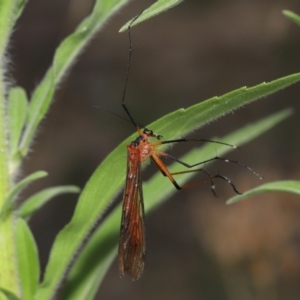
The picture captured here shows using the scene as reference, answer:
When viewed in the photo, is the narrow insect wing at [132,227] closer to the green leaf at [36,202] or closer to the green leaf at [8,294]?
the green leaf at [36,202]

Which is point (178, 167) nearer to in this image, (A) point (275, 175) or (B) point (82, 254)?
(B) point (82, 254)

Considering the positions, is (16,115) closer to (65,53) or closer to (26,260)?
(65,53)

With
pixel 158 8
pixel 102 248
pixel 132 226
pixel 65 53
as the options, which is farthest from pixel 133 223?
pixel 158 8

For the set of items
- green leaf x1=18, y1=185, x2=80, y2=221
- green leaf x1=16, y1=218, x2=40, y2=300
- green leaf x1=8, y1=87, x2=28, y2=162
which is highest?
green leaf x1=8, y1=87, x2=28, y2=162

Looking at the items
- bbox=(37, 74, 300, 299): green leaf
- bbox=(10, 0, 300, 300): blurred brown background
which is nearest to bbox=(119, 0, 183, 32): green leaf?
bbox=(37, 74, 300, 299): green leaf

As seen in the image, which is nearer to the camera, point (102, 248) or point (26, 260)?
point (26, 260)

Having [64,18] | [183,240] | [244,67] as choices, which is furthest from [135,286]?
[64,18]

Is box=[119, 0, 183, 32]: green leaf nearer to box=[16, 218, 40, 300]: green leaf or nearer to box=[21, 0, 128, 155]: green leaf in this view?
box=[21, 0, 128, 155]: green leaf

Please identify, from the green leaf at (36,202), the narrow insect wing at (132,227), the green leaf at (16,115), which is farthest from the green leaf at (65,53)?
the narrow insect wing at (132,227)
